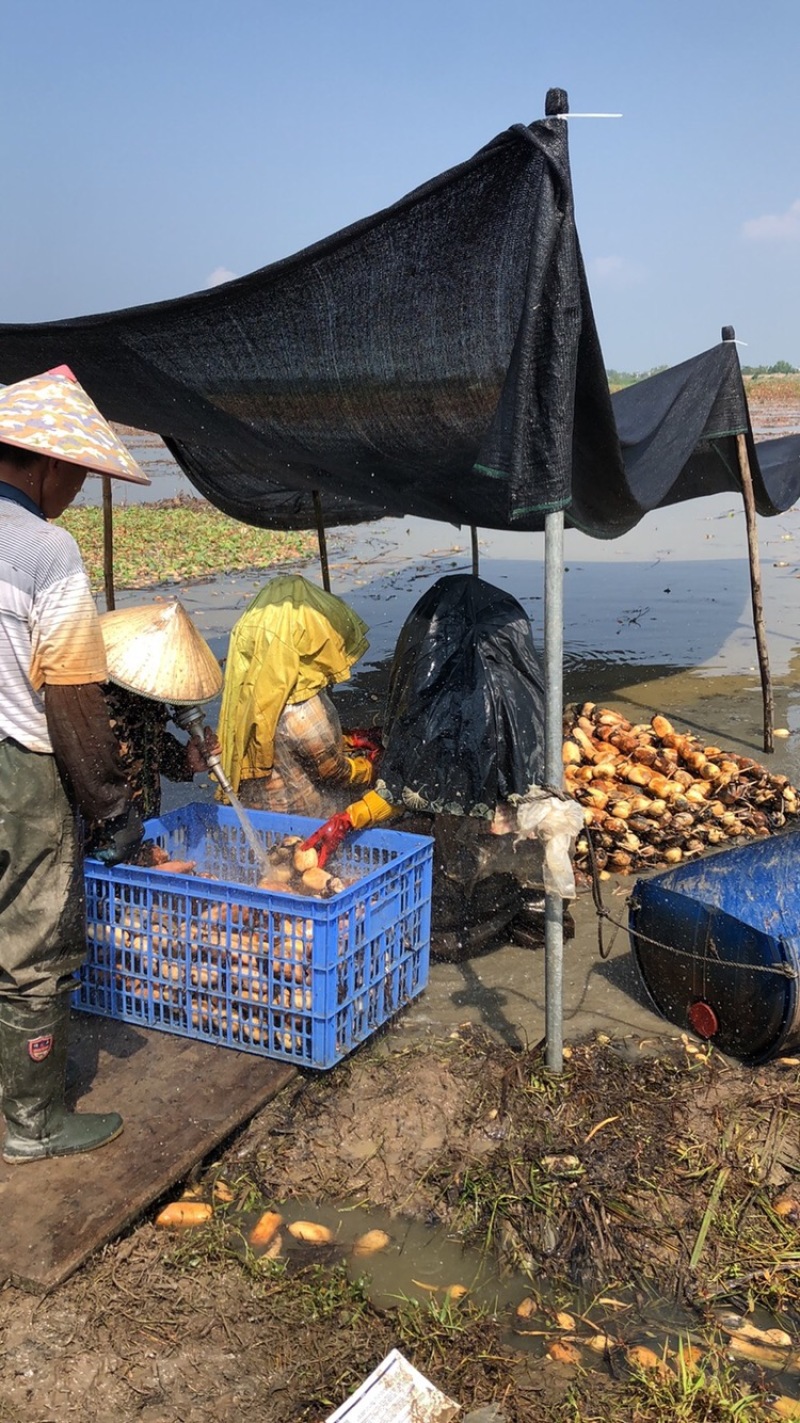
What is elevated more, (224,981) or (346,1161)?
(224,981)

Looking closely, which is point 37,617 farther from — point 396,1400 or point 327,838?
point 396,1400

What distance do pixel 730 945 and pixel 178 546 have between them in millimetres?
15207

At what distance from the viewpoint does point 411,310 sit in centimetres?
366

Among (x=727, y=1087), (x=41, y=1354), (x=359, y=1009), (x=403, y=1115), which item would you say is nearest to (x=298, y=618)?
(x=359, y=1009)

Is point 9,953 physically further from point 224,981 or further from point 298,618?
point 298,618

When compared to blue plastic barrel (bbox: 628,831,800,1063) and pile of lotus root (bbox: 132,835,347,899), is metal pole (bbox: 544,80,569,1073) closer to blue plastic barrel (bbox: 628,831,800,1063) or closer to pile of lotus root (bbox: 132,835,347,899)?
blue plastic barrel (bbox: 628,831,800,1063)

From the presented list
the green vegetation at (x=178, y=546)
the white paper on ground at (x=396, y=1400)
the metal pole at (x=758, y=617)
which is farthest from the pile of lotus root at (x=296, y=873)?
the green vegetation at (x=178, y=546)

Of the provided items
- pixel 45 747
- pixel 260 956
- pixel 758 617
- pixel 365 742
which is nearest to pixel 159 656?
pixel 45 747

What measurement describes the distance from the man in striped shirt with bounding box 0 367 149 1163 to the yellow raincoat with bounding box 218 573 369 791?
5.94 feet

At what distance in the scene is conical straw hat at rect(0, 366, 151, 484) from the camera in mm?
2750

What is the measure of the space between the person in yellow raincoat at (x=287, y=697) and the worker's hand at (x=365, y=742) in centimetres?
25

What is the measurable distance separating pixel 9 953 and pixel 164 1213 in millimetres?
826

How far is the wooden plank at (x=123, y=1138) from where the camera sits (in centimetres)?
265

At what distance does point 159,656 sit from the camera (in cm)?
366
